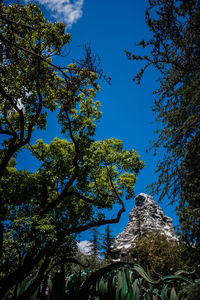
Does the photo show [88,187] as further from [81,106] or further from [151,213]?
[151,213]

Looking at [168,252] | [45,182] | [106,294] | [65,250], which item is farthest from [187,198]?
[168,252]

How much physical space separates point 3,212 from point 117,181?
22.6 ft

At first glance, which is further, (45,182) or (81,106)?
(81,106)

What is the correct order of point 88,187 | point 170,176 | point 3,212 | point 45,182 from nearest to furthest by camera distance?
1. point 170,176
2. point 3,212
3. point 45,182
4. point 88,187

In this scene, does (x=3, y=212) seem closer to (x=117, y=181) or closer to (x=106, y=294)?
(x=117, y=181)

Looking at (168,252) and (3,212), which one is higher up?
(3,212)

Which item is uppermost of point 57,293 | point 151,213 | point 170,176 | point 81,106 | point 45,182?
point 151,213

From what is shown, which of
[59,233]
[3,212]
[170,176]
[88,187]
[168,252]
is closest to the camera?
[170,176]

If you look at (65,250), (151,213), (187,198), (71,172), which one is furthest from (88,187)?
(151,213)

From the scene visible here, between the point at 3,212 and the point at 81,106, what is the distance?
25.3 ft

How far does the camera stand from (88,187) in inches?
462

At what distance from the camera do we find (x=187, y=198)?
543cm

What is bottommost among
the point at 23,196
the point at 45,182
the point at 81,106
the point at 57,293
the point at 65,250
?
the point at 57,293

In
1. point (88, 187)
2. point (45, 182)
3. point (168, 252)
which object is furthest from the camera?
point (168, 252)
